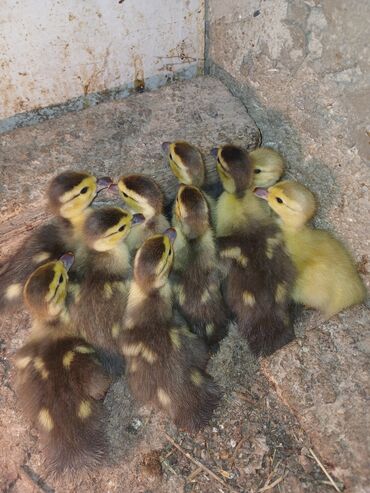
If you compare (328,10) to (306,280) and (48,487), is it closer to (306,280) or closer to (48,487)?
(306,280)

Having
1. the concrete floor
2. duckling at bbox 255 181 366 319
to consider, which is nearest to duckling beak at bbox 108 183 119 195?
the concrete floor

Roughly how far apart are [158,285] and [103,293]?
25cm

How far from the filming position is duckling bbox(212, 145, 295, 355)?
7.61 feet

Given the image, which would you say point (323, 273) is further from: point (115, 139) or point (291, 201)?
point (115, 139)

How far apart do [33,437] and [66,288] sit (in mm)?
657

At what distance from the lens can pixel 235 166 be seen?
241cm

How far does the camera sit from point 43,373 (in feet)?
7.04

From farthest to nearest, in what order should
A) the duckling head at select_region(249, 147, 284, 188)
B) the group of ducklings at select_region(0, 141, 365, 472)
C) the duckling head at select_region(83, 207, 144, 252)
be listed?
the duckling head at select_region(249, 147, 284, 188) → the duckling head at select_region(83, 207, 144, 252) → the group of ducklings at select_region(0, 141, 365, 472)

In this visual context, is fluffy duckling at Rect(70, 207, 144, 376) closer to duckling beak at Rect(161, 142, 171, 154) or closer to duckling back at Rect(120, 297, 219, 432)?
duckling back at Rect(120, 297, 219, 432)

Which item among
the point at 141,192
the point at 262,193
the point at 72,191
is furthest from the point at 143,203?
the point at 262,193

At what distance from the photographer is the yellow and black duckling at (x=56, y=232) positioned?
2.33 meters

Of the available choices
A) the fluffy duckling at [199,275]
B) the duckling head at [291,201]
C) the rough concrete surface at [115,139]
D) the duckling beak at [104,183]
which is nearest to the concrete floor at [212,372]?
the rough concrete surface at [115,139]

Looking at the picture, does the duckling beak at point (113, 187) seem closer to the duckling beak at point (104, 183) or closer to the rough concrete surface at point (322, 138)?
the duckling beak at point (104, 183)

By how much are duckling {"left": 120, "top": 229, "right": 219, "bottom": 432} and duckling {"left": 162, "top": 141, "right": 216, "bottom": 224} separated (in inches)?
14.9
